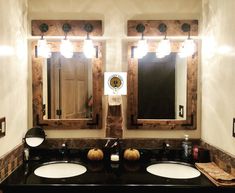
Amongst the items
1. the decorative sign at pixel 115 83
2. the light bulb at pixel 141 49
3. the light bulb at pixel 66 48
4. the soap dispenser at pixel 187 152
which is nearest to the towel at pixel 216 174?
the soap dispenser at pixel 187 152

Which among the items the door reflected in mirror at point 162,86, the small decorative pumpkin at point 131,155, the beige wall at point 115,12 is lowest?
the small decorative pumpkin at point 131,155

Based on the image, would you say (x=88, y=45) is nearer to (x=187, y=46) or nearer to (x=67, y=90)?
(x=67, y=90)

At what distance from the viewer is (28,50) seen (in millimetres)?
2379

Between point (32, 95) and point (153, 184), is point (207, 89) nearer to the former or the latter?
point (153, 184)

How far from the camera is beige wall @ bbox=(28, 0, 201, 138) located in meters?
2.37

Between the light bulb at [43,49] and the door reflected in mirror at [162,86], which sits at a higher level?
the light bulb at [43,49]

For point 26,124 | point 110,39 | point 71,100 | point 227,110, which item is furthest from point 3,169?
point 227,110

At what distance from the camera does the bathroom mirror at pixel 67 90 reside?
2379 millimetres

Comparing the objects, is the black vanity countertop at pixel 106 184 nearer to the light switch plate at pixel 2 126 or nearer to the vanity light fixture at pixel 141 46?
the light switch plate at pixel 2 126

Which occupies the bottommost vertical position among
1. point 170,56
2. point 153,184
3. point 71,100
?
point 153,184

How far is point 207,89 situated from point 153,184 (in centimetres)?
93

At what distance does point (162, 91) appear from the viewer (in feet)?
7.85

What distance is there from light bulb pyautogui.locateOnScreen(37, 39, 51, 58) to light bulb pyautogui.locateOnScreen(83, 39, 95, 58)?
0.97 ft

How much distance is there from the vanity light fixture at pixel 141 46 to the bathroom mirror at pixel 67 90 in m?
0.31
